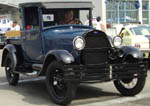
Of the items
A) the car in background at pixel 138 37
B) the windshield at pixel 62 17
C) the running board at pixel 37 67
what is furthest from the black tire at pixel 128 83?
the car in background at pixel 138 37

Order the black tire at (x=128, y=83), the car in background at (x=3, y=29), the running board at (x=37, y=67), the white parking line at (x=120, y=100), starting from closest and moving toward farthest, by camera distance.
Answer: the white parking line at (x=120, y=100)
the black tire at (x=128, y=83)
the running board at (x=37, y=67)
the car in background at (x=3, y=29)

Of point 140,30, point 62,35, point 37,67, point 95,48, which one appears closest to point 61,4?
point 62,35

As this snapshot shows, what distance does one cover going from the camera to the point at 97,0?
28.7 meters

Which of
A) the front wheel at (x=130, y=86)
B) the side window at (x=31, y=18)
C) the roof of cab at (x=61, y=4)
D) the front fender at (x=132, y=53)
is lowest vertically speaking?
the front wheel at (x=130, y=86)

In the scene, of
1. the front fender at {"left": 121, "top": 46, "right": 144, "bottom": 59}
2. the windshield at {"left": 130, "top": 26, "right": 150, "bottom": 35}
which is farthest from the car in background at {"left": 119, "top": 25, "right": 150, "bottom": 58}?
the front fender at {"left": 121, "top": 46, "right": 144, "bottom": 59}

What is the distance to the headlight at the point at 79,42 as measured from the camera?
671 cm

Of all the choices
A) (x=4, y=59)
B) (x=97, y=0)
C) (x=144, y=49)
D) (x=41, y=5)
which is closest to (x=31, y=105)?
(x=41, y=5)

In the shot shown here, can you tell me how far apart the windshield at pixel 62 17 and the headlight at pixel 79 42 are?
142 cm

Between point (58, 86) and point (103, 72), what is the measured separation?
0.95 meters

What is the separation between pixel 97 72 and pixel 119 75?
49 centimetres

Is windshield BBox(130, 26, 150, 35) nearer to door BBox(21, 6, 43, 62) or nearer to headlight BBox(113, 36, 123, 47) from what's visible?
door BBox(21, 6, 43, 62)

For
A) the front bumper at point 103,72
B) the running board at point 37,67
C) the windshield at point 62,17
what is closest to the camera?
the front bumper at point 103,72

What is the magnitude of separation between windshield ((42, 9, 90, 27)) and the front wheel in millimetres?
1720

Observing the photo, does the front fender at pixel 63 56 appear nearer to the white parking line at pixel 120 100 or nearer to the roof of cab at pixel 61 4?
the white parking line at pixel 120 100
